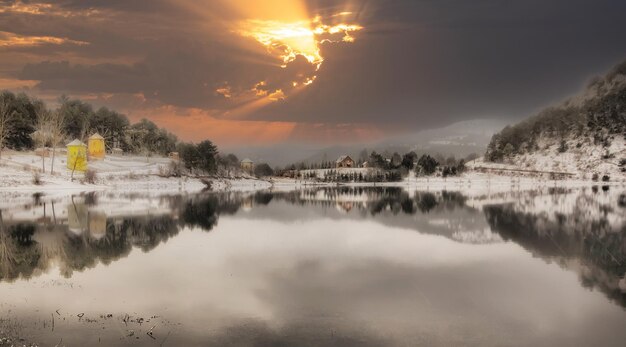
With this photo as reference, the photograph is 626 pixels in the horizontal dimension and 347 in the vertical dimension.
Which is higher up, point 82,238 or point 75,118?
point 75,118

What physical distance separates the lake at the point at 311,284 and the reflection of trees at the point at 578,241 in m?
0.16

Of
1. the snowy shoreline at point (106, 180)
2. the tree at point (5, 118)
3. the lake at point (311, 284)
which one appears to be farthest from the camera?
the tree at point (5, 118)

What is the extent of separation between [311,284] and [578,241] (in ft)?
78.5

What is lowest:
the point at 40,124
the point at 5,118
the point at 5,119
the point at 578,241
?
the point at 578,241

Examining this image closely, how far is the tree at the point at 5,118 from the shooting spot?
119312 millimetres

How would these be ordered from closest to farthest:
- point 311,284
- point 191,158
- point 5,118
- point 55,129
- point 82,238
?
point 311,284 → point 82,238 → point 55,129 → point 5,118 → point 191,158

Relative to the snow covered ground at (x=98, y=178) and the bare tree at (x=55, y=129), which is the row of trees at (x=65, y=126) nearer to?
the bare tree at (x=55, y=129)

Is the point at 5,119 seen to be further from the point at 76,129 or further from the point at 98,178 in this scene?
the point at 76,129

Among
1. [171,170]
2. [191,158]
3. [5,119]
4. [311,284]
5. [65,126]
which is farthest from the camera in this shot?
[65,126]

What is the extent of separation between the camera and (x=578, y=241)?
39156 millimetres

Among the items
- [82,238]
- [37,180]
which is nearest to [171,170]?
[37,180]

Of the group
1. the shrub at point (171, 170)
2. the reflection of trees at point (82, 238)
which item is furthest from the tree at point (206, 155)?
the reflection of trees at point (82, 238)

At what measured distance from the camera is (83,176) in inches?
4717

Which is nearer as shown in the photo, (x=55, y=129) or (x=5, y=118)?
(x=55, y=129)
